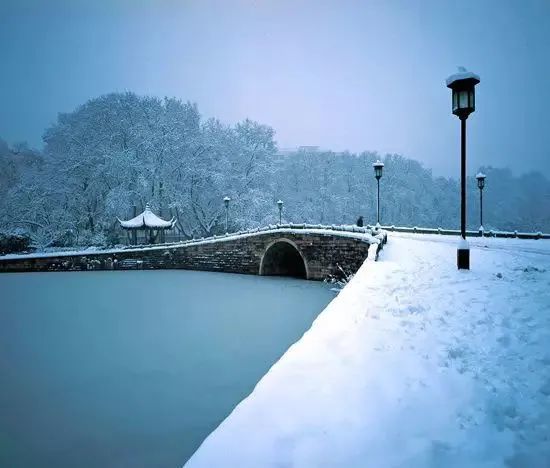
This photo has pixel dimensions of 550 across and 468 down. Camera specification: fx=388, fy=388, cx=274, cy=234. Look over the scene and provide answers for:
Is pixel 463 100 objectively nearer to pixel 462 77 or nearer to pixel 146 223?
pixel 462 77

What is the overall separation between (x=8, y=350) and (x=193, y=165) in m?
26.9

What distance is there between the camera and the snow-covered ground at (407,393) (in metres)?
2.53

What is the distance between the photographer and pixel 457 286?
6.86 m

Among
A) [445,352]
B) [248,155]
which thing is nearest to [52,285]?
[248,155]

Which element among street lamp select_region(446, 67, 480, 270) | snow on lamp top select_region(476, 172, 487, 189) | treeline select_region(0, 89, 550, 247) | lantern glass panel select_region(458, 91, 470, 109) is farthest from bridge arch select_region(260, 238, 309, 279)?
lantern glass panel select_region(458, 91, 470, 109)

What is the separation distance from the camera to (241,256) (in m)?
28.4

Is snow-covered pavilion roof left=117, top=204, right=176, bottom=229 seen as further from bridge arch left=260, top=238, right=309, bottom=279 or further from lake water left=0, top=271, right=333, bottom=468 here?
lake water left=0, top=271, right=333, bottom=468

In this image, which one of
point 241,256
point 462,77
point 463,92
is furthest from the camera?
point 241,256

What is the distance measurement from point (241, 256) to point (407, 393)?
25407mm

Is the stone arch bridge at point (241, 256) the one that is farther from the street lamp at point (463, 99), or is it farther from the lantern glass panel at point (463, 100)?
the lantern glass panel at point (463, 100)

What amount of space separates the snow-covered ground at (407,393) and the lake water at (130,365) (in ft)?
11.3

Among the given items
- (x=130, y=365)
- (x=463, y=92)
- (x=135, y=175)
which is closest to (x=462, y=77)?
(x=463, y=92)

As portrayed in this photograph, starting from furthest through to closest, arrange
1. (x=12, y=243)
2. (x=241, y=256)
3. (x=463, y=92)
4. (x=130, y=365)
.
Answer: (x=12, y=243) → (x=241, y=256) → (x=130, y=365) → (x=463, y=92)

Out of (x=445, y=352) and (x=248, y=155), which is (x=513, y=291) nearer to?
(x=445, y=352)
